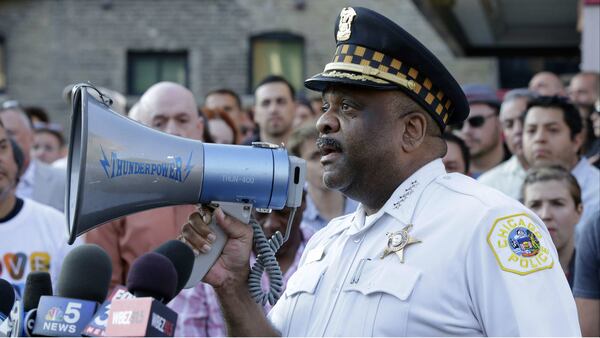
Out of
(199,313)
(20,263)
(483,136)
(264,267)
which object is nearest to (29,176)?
(20,263)

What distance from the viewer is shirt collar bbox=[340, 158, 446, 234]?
3414 millimetres

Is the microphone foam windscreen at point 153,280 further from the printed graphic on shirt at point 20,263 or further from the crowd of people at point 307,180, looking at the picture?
the printed graphic on shirt at point 20,263

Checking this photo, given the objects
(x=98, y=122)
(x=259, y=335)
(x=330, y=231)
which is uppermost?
(x=98, y=122)

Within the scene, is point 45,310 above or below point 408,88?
below

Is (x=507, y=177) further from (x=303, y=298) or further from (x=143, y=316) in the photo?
(x=143, y=316)

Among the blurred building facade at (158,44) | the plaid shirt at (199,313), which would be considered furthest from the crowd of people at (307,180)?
the blurred building facade at (158,44)

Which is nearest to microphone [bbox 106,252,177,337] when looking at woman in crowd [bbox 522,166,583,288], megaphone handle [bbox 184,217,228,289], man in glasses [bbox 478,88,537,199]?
megaphone handle [bbox 184,217,228,289]

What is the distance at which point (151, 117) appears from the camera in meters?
6.59

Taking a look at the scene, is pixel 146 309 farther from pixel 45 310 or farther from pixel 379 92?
pixel 379 92

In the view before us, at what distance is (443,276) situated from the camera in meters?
3.18

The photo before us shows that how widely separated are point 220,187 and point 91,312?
58 centimetres

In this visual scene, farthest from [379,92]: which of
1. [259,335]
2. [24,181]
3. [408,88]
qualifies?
[24,181]

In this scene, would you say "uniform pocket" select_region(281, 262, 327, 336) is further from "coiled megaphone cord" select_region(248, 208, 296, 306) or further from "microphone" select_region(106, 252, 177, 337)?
"microphone" select_region(106, 252, 177, 337)

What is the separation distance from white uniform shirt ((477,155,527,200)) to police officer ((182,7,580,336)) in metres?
4.01
